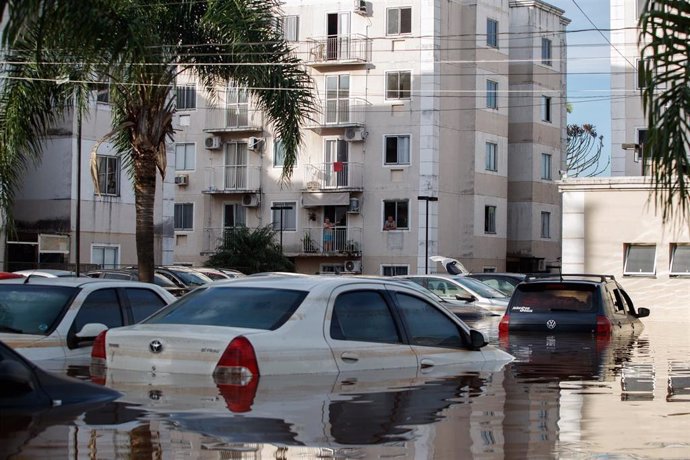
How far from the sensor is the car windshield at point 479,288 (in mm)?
32469

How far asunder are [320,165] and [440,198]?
620cm

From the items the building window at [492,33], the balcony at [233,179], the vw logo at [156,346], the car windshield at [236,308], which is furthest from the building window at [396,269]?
the vw logo at [156,346]

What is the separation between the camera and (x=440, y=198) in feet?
190

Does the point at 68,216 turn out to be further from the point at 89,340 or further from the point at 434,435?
the point at 434,435

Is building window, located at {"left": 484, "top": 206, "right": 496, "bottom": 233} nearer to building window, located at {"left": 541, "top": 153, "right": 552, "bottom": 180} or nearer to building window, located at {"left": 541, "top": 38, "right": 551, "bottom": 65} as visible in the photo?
building window, located at {"left": 541, "top": 153, "right": 552, "bottom": 180}

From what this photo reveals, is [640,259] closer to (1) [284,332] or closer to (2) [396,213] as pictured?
(2) [396,213]

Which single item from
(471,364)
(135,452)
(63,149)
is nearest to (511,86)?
(63,149)

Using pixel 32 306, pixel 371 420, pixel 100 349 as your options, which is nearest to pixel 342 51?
pixel 32 306

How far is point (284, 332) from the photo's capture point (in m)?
10.1

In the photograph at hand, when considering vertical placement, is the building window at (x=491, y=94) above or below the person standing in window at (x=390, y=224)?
above

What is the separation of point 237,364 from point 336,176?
50.0m

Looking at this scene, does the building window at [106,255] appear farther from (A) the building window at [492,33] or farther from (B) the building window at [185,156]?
(A) the building window at [492,33]

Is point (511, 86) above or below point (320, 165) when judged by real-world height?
above

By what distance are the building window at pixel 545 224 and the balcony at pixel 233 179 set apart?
47.3 feet
